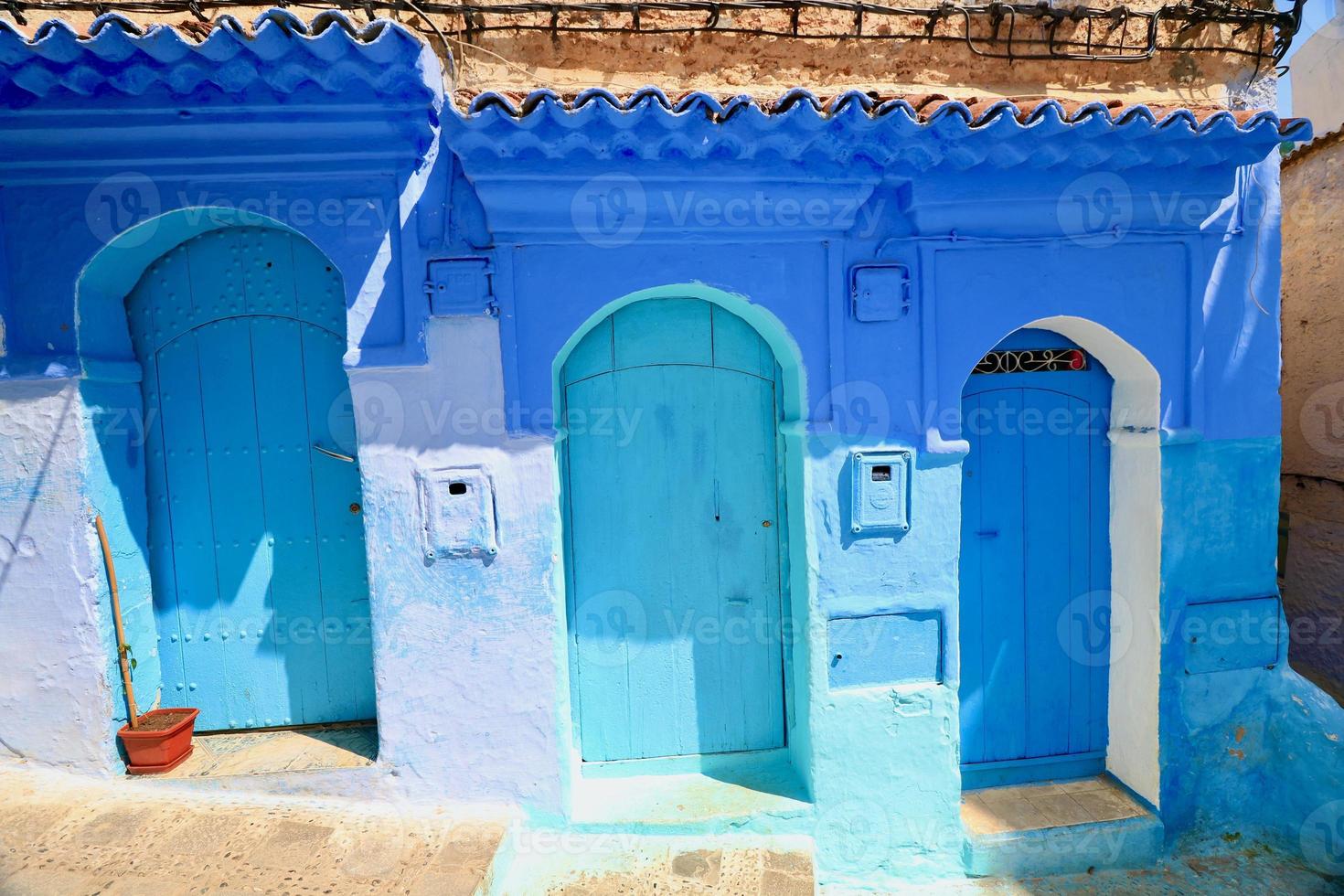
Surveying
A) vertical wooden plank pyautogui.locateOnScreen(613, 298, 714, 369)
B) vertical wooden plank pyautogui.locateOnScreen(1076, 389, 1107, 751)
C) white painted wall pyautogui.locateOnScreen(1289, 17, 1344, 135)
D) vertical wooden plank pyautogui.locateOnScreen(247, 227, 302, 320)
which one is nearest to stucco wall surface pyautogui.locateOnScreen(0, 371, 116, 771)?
vertical wooden plank pyautogui.locateOnScreen(247, 227, 302, 320)

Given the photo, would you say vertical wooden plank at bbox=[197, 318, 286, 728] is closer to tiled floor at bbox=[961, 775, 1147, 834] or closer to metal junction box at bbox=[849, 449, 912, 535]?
metal junction box at bbox=[849, 449, 912, 535]

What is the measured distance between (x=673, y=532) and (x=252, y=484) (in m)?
1.95

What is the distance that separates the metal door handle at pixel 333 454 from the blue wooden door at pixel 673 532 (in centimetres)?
98

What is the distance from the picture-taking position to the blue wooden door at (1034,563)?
12.3ft

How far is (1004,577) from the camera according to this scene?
381 centimetres

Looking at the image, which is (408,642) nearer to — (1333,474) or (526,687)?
(526,687)

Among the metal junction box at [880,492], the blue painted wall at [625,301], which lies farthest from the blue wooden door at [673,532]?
the metal junction box at [880,492]

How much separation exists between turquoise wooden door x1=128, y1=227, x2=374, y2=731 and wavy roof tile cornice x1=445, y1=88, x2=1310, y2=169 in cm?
127

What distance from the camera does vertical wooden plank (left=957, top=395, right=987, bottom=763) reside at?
147 inches

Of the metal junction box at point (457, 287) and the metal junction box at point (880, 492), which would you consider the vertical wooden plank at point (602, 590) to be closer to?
the metal junction box at point (457, 287)

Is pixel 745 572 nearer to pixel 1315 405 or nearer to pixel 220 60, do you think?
pixel 220 60

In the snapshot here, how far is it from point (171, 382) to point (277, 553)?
904 mm

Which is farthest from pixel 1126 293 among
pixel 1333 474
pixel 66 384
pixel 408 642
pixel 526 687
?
pixel 66 384

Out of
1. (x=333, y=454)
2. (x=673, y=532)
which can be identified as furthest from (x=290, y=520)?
(x=673, y=532)
